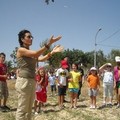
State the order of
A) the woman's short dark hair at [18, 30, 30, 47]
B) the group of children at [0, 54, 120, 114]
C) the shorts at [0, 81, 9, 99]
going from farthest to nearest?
the group of children at [0, 54, 120, 114], the shorts at [0, 81, 9, 99], the woman's short dark hair at [18, 30, 30, 47]

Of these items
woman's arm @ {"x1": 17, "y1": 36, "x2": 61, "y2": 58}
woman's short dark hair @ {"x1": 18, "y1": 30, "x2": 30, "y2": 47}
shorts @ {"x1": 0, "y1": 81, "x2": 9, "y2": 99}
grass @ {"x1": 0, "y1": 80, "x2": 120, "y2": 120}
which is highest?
woman's short dark hair @ {"x1": 18, "y1": 30, "x2": 30, "y2": 47}

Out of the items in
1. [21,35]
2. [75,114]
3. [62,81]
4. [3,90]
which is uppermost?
Answer: [21,35]

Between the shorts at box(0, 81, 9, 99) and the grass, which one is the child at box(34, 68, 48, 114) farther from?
Result: the shorts at box(0, 81, 9, 99)

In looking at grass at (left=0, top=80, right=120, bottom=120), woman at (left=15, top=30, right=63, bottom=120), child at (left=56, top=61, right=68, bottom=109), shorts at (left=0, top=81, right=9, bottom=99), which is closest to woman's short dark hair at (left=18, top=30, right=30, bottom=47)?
woman at (left=15, top=30, right=63, bottom=120)

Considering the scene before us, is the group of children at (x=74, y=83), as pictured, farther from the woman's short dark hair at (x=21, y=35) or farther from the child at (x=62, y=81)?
the woman's short dark hair at (x=21, y=35)

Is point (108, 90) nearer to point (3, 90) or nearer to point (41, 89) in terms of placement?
point (41, 89)

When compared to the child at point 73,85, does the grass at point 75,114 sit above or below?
below

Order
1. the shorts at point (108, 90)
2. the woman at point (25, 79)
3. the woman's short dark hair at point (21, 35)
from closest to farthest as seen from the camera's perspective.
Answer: the woman at point (25, 79)
the woman's short dark hair at point (21, 35)
the shorts at point (108, 90)

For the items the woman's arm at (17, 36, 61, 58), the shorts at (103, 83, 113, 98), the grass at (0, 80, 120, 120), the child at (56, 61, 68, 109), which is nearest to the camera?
the woman's arm at (17, 36, 61, 58)

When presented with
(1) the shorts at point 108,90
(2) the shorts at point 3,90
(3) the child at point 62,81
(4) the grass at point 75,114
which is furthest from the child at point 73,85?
(2) the shorts at point 3,90

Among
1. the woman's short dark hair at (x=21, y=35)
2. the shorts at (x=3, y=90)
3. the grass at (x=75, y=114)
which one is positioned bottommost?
the grass at (x=75, y=114)

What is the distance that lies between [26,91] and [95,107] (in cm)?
525

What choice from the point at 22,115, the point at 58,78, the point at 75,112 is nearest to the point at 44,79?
the point at 58,78

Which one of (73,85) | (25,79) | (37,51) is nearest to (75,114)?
(73,85)
